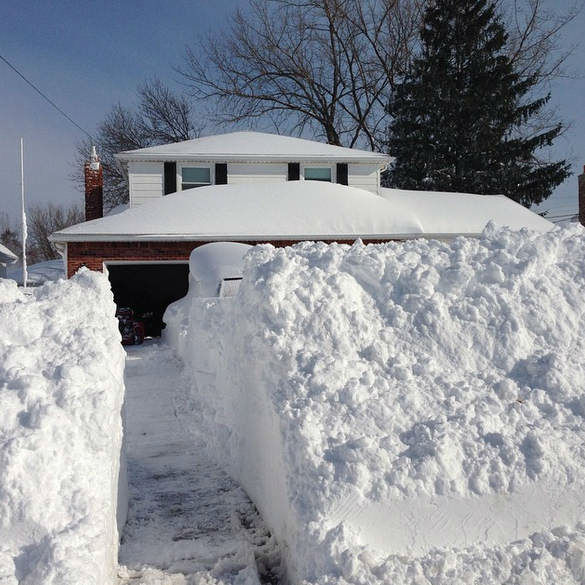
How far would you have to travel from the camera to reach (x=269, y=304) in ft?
13.6

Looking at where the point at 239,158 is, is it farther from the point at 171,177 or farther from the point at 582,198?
the point at 582,198

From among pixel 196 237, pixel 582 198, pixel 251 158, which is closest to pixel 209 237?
pixel 196 237

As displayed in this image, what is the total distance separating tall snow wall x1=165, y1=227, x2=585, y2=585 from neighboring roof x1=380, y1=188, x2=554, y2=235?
9515 millimetres

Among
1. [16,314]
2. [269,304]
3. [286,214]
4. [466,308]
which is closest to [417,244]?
[466,308]

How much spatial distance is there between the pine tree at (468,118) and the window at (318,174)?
9.63 meters

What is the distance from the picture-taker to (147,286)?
16.5 m

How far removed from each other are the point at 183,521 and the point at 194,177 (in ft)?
43.5

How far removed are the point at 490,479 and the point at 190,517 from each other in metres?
2.21

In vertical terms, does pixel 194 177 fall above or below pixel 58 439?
above

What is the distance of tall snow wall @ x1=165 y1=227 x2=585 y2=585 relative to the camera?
3131 mm

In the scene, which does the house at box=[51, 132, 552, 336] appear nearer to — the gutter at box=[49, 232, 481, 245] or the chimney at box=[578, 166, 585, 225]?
the gutter at box=[49, 232, 481, 245]

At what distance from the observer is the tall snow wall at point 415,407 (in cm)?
313

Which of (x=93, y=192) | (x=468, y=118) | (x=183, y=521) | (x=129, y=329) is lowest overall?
(x=183, y=521)

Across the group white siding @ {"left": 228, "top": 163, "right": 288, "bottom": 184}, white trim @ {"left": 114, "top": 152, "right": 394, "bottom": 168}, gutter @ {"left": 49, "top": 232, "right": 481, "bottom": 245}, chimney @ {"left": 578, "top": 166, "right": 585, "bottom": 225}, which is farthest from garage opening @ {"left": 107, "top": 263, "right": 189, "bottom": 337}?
chimney @ {"left": 578, "top": 166, "right": 585, "bottom": 225}
